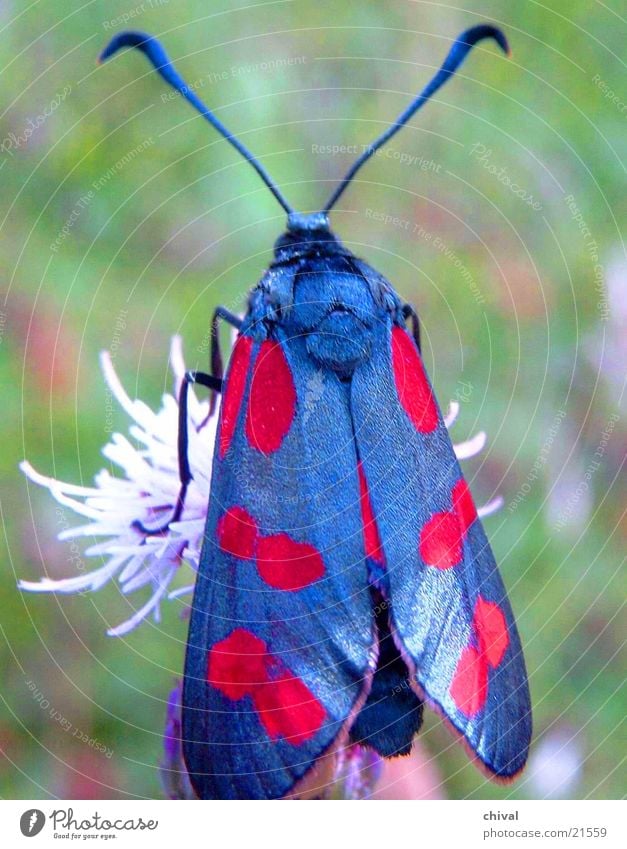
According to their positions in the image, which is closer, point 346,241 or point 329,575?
point 329,575

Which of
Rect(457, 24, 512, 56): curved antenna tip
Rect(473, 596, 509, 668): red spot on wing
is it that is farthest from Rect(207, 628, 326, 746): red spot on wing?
Rect(457, 24, 512, 56): curved antenna tip

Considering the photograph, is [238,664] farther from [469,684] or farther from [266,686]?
[469,684]

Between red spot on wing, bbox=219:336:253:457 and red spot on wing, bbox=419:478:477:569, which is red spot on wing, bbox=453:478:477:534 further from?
red spot on wing, bbox=219:336:253:457

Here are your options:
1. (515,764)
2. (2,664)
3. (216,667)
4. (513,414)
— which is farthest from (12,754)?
(513,414)

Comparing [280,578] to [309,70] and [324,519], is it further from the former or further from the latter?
[309,70]
